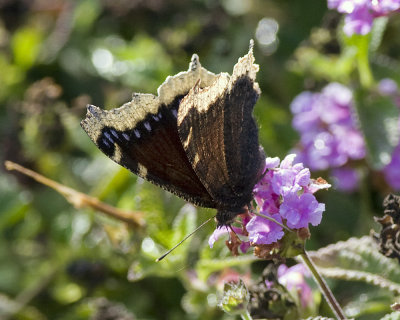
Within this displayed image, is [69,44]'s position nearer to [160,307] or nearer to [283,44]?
[283,44]

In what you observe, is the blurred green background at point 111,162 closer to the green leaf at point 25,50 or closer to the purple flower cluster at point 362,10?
the green leaf at point 25,50

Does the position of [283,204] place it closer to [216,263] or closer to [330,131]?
[216,263]

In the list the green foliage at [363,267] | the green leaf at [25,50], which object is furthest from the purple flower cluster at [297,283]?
the green leaf at [25,50]

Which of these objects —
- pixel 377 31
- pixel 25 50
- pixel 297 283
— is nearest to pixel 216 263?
pixel 297 283

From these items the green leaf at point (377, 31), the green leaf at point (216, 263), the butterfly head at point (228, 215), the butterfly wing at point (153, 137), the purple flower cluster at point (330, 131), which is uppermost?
the green leaf at point (377, 31)

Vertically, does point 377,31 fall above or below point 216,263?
above

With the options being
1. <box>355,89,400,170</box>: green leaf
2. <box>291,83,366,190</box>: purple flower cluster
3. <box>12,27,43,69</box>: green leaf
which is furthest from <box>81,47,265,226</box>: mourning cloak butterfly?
<box>12,27,43,69</box>: green leaf
